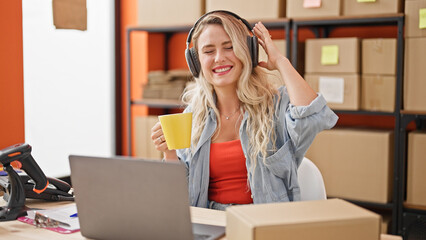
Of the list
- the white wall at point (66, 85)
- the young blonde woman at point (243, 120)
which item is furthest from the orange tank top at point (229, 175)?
the white wall at point (66, 85)

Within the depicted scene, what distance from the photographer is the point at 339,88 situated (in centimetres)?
299

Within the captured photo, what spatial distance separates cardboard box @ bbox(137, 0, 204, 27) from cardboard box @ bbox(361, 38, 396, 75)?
1101mm

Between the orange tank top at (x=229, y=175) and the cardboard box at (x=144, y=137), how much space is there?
5.61ft

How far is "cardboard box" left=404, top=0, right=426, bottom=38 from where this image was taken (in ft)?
9.00

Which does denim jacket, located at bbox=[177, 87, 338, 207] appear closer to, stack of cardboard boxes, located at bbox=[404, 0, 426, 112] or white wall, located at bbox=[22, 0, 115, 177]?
stack of cardboard boxes, located at bbox=[404, 0, 426, 112]

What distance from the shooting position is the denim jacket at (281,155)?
175 cm

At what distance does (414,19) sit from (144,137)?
1903 millimetres

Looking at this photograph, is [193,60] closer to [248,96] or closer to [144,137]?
[248,96]

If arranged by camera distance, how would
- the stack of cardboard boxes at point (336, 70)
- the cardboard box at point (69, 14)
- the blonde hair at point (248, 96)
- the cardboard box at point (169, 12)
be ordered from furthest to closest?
the cardboard box at point (169, 12)
the stack of cardboard boxes at point (336, 70)
the cardboard box at point (69, 14)
the blonde hair at point (248, 96)

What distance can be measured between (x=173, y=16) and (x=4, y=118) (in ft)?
4.81

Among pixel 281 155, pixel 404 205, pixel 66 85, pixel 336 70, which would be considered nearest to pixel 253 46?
pixel 281 155

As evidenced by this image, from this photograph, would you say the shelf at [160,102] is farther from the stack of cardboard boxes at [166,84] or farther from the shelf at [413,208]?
the shelf at [413,208]

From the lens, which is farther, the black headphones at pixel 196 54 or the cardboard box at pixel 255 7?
the cardboard box at pixel 255 7

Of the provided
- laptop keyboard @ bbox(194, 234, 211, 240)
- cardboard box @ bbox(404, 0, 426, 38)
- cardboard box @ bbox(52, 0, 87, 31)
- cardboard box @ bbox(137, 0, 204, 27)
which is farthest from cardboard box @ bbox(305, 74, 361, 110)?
laptop keyboard @ bbox(194, 234, 211, 240)
